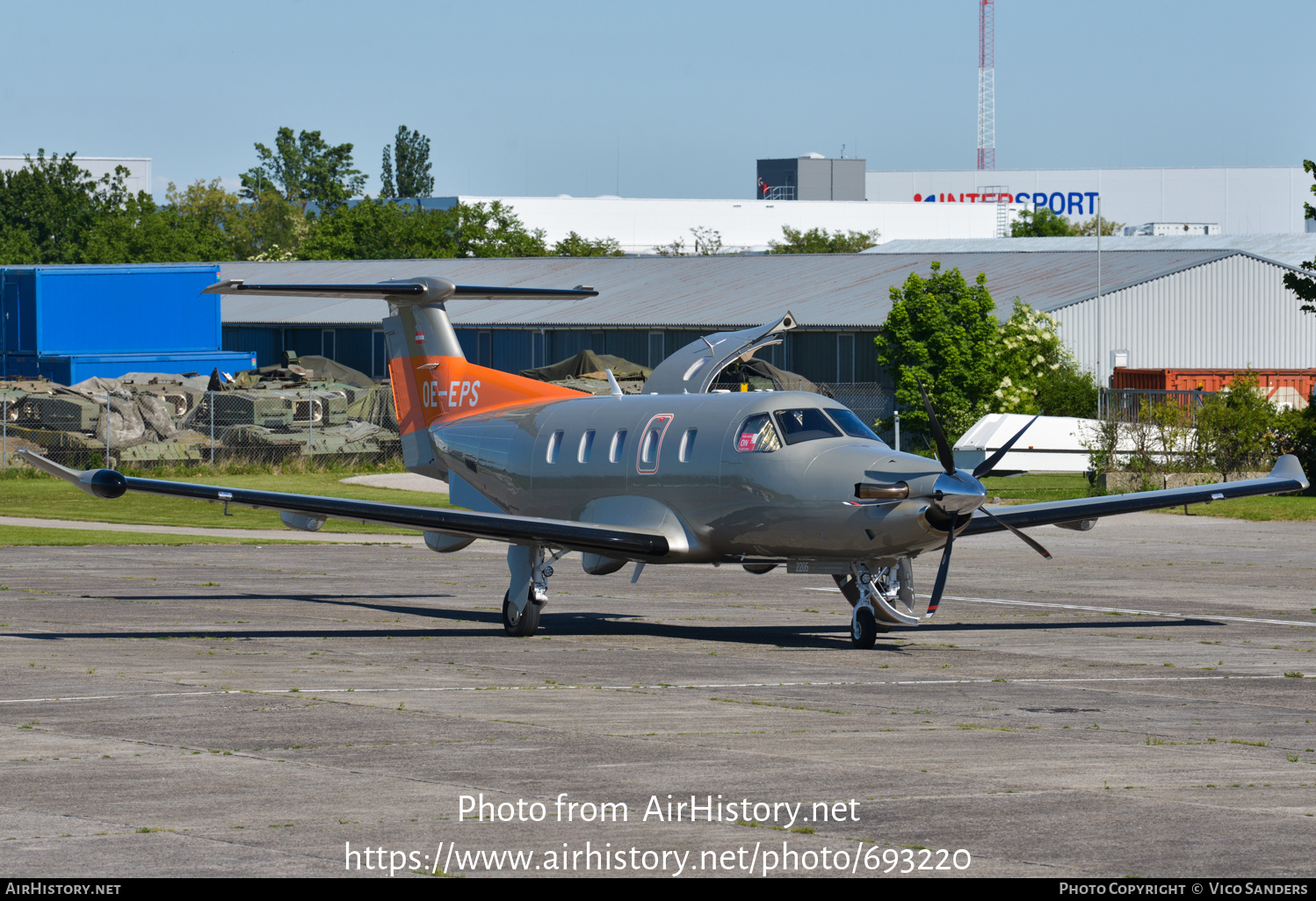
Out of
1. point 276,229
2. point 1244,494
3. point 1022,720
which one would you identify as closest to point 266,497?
point 1022,720

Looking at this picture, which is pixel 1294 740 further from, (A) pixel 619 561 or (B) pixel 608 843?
(A) pixel 619 561

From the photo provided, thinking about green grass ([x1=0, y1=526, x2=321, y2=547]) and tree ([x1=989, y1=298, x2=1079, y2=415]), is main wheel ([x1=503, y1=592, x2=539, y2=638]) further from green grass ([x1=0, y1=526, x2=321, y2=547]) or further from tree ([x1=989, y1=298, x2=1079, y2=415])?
tree ([x1=989, y1=298, x2=1079, y2=415])

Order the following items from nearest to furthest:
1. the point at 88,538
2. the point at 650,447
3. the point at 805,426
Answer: the point at 805,426
the point at 650,447
the point at 88,538

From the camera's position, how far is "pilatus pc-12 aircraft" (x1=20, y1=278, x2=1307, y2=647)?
19.6m

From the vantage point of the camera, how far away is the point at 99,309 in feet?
227

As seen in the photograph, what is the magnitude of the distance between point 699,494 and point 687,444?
74 cm

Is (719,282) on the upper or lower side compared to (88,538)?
upper

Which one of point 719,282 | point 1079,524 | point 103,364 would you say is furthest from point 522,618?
point 719,282

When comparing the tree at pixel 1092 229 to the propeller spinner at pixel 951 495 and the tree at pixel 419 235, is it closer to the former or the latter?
the tree at pixel 419 235

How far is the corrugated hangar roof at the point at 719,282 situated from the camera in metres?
70.1

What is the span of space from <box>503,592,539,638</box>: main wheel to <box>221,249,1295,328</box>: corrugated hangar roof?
46.3 m

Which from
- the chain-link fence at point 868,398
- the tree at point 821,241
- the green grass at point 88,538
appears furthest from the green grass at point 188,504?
the tree at point 821,241

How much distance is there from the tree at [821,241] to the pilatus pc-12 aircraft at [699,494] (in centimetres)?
12268

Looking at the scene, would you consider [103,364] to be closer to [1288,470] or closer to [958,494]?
Answer: [1288,470]
